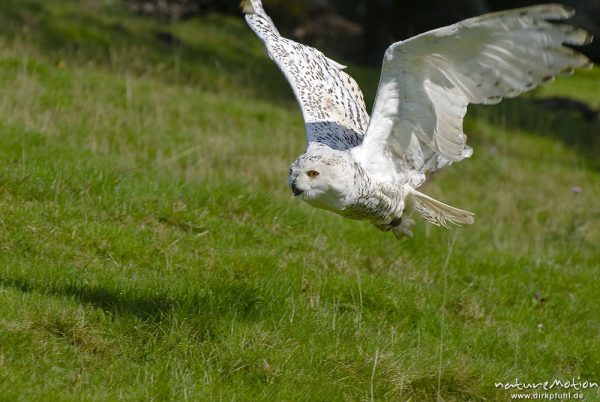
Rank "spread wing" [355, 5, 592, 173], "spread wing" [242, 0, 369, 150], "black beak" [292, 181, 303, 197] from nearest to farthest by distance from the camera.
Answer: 1. "spread wing" [355, 5, 592, 173]
2. "black beak" [292, 181, 303, 197]
3. "spread wing" [242, 0, 369, 150]

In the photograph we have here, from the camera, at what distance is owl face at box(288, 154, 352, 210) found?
15.5 feet

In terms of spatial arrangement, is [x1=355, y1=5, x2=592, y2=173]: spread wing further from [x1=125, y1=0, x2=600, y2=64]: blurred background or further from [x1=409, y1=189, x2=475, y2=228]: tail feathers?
[x1=125, y1=0, x2=600, y2=64]: blurred background

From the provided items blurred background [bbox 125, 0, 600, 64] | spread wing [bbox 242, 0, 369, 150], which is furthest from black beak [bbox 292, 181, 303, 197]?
blurred background [bbox 125, 0, 600, 64]

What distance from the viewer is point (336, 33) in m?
20.3

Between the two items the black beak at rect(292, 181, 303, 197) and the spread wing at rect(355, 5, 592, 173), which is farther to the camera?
the black beak at rect(292, 181, 303, 197)

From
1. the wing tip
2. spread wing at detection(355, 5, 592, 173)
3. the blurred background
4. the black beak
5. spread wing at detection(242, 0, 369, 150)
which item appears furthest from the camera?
the blurred background

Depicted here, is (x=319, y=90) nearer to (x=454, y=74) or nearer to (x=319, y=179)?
(x=454, y=74)

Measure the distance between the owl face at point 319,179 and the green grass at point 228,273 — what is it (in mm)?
869

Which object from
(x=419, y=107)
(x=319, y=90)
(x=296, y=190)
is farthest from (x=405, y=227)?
(x=296, y=190)

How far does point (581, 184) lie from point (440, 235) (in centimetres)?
577

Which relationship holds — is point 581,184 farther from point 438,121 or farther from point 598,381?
point 438,121

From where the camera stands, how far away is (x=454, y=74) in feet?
16.3

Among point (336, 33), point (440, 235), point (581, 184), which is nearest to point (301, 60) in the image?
point (440, 235)

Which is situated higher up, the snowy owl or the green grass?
the snowy owl
